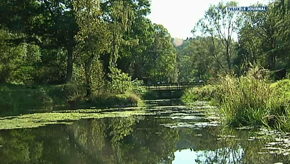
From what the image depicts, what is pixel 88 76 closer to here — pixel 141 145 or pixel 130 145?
pixel 130 145

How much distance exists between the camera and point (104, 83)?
1016 inches

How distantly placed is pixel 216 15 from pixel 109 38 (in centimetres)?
3155

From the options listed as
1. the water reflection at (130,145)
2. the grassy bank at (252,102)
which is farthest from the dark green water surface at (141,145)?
the grassy bank at (252,102)

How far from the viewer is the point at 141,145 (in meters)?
8.68

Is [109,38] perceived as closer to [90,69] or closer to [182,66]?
[90,69]

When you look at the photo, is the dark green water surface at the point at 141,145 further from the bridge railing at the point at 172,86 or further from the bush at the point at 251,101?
the bridge railing at the point at 172,86

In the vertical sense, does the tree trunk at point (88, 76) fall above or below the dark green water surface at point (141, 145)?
above

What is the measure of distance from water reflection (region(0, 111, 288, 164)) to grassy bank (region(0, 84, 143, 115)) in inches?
468

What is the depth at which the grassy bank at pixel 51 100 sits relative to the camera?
→ 77.4 feet

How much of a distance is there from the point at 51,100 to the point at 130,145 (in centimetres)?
1935

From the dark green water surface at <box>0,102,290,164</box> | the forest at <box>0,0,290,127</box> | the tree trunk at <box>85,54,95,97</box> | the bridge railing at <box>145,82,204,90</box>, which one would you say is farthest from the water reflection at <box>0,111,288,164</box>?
the bridge railing at <box>145,82,204,90</box>

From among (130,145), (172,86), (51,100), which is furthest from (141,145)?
(172,86)

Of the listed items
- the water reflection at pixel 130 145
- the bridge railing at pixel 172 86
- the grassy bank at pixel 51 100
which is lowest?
the water reflection at pixel 130 145

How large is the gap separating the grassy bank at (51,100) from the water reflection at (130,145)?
11882 mm
